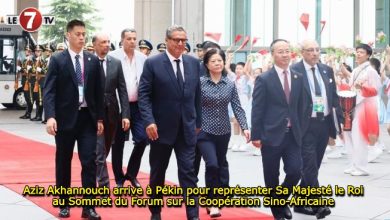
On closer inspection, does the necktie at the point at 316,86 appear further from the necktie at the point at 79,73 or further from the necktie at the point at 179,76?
the necktie at the point at 79,73

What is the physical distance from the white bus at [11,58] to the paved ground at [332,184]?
39.7 ft

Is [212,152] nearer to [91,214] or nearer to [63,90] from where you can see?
[91,214]

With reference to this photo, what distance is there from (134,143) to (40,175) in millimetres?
2068

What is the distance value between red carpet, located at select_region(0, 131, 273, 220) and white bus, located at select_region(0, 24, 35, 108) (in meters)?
10.7

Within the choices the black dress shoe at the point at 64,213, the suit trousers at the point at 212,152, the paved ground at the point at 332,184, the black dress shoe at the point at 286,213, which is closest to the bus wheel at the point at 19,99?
the paved ground at the point at 332,184


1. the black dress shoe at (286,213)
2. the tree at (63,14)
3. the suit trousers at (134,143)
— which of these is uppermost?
the tree at (63,14)

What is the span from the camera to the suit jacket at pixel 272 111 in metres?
8.05

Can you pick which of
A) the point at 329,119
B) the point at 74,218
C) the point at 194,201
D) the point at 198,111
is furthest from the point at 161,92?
the point at 329,119

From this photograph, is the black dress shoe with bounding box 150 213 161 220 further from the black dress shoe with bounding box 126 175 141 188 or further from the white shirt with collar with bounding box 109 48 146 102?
the white shirt with collar with bounding box 109 48 146 102

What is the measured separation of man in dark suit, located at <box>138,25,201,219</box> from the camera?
25.1 ft

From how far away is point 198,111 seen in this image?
7977 millimetres

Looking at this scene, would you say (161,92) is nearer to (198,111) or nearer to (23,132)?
(198,111)

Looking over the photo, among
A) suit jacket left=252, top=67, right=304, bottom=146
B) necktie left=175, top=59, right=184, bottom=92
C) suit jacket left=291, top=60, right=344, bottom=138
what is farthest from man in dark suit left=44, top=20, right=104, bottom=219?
suit jacket left=291, top=60, right=344, bottom=138

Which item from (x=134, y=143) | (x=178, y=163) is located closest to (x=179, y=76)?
(x=178, y=163)
